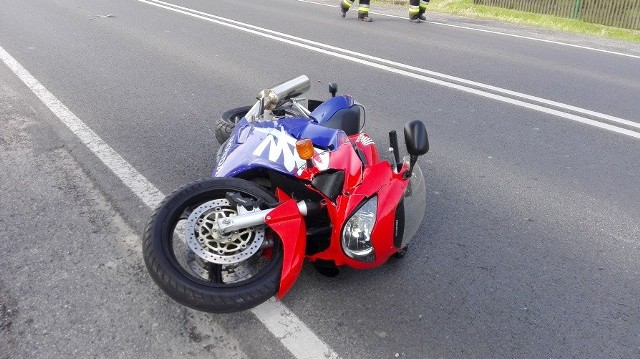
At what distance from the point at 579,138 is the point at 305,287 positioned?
3869 mm

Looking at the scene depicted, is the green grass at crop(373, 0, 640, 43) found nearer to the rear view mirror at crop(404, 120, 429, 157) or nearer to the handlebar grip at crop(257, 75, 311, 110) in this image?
the handlebar grip at crop(257, 75, 311, 110)

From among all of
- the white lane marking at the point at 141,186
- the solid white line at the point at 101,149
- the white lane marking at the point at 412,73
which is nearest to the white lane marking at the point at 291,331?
the white lane marking at the point at 141,186

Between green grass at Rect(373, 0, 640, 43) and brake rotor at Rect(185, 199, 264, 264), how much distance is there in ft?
40.5

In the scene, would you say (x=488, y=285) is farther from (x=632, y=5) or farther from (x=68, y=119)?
(x=632, y=5)

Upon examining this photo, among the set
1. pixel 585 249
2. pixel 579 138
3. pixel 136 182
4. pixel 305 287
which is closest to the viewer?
pixel 305 287

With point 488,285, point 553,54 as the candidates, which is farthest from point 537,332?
point 553,54

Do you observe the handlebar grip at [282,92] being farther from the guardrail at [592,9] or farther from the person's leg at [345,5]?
the guardrail at [592,9]

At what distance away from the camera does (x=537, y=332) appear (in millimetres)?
3027

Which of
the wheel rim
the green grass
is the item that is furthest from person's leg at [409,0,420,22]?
the wheel rim

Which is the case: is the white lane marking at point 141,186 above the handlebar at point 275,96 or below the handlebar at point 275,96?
below

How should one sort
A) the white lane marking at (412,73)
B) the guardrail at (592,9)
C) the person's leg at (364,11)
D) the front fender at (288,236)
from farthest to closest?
the guardrail at (592,9) → the person's leg at (364,11) → the white lane marking at (412,73) → the front fender at (288,236)

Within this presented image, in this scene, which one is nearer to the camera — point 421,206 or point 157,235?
point 157,235

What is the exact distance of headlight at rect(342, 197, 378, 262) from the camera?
2.98 m

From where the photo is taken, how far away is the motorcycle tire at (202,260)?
2783mm
